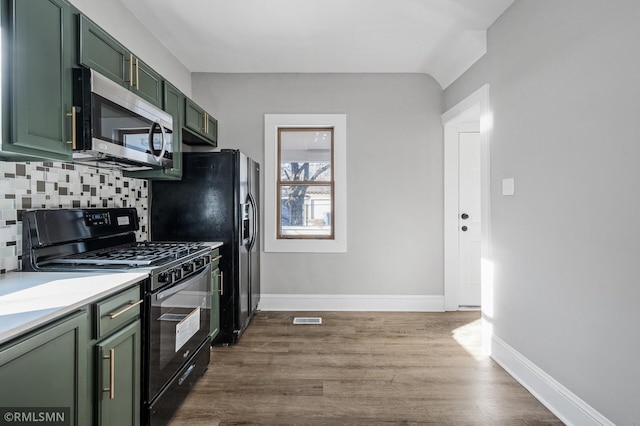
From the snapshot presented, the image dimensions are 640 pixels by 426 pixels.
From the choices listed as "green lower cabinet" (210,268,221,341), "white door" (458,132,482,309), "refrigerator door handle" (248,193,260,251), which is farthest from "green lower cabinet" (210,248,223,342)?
"white door" (458,132,482,309)

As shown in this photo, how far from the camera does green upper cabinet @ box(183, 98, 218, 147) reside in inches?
115

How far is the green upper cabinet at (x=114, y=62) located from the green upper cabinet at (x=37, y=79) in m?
0.09

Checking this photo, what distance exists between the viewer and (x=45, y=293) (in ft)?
4.16

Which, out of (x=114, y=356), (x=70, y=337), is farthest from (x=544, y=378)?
(x=70, y=337)

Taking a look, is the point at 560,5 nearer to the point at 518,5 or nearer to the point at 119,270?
the point at 518,5

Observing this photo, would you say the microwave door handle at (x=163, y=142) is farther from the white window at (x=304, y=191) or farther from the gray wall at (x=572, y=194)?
the gray wall at (x=572, y=194)

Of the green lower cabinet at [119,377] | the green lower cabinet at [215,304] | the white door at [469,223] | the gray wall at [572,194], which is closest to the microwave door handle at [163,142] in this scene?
the green lower cabinet at [215,304]

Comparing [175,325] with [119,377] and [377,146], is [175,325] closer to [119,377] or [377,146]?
[119,377]

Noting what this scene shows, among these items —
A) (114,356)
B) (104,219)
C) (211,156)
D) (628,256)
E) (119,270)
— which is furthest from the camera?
(211,156)

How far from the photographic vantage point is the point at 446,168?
378cm

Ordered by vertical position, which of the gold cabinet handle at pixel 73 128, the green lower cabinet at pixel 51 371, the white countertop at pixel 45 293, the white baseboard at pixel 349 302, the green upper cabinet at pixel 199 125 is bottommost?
the white baseboard at pixel 349 302

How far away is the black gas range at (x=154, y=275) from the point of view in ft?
5.42

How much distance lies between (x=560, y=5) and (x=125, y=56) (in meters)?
2.63

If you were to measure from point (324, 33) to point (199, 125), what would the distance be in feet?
4.77
